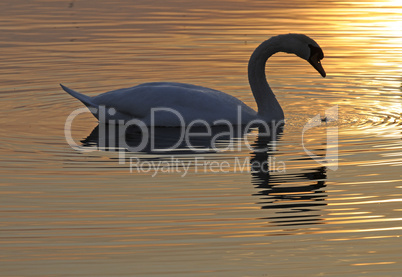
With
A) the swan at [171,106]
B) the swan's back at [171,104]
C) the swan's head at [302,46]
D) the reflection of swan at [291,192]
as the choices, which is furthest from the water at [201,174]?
the swan's head at [302,46]

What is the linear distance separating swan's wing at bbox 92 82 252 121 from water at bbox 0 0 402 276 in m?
0.48

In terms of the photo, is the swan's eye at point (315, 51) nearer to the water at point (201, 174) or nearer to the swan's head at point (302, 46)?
the swan's head at point (302, 46)

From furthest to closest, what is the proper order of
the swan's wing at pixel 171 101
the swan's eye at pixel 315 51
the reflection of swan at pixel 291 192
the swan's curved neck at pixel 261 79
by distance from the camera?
the swan's eye at pixel 315 51
the swan's curved neck at pixel 261 79
the swan's wing at pixel 171 101
the reflection of swan at pixel 291 192

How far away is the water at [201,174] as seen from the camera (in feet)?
22.4

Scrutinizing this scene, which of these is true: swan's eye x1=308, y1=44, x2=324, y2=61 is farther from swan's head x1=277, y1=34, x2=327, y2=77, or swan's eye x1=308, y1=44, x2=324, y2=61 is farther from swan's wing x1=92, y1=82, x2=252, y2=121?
swan's wing x1=92, y1=82, x2=252, y2=121

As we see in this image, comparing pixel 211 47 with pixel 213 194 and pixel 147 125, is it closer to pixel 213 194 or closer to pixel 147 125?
pixel 147 125

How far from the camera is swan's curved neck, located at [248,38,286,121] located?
485 inches

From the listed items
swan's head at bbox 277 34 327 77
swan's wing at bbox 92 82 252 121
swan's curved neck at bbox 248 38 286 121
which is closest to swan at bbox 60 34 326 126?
swan's wing at bbox 92 82 252 121

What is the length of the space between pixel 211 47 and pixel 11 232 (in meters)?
9.95

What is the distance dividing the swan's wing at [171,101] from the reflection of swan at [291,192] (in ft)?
5.99

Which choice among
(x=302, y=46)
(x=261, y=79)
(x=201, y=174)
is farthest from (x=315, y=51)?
(x=201, y=174)

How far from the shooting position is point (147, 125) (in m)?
11.8

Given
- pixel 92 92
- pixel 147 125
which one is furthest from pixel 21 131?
pixel 92 92

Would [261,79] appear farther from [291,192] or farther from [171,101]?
[291,192]
